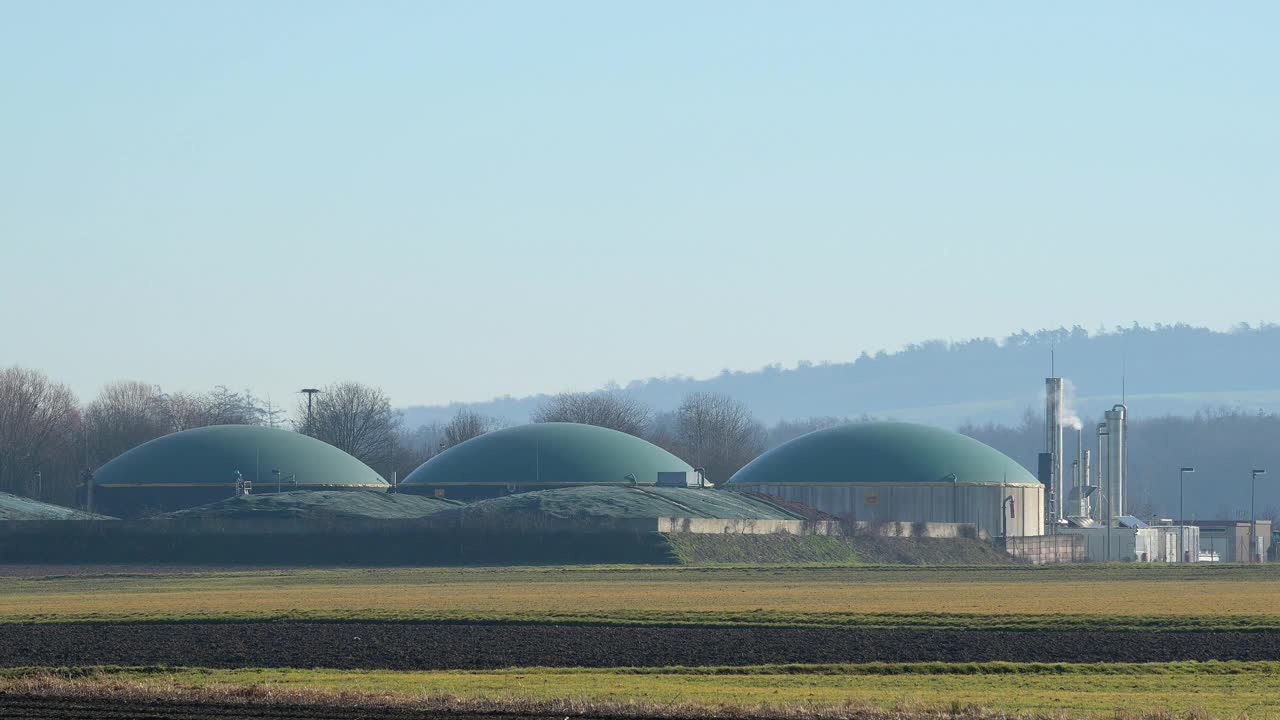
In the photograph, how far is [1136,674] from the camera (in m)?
33.0

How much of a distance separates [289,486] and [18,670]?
88810mm

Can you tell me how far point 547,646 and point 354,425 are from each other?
435 feet

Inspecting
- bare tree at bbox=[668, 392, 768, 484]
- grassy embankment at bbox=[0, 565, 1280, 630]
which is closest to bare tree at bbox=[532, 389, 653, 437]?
bare tree at bbox=[668, 392, 768, 484]

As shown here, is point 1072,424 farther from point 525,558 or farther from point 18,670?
point 18,670

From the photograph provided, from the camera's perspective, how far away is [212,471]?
391 feet

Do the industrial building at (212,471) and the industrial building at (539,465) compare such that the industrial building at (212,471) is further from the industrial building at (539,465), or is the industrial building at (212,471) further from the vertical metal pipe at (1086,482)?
the vertical metal pipe at (1086,482)

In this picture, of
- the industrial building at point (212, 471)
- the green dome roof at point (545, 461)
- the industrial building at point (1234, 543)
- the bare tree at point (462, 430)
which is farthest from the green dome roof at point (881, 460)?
the bare tree at point (462, 430)

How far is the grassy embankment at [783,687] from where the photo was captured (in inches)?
1057

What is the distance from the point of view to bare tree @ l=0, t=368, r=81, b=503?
488 feet

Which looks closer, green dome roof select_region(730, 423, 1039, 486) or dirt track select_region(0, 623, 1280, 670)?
dirt track select_region(0, 623, 1280, 670)

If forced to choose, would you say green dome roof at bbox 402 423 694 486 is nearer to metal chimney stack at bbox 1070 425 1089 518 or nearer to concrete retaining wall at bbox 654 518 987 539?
concrete retaining wall at bbox 654 518 987 539

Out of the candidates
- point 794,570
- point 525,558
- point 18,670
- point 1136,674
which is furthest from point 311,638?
point 525,558

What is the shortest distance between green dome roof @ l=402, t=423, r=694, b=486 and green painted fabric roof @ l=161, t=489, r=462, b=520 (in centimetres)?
1160

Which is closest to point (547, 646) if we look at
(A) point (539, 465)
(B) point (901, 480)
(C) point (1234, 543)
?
(B) point (901, 480)
